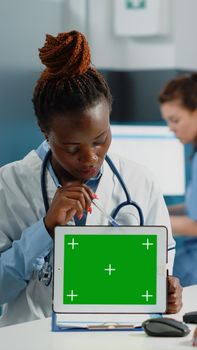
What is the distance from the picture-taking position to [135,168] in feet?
6.70

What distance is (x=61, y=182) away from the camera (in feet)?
6.42

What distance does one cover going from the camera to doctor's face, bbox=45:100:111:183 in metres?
1.80

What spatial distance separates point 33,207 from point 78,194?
21 centimetres

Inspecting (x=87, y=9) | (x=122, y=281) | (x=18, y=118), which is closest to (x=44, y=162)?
(x=122, y=281)

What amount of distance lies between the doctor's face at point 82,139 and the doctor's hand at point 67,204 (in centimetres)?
5

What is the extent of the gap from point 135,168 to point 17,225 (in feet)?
0.96

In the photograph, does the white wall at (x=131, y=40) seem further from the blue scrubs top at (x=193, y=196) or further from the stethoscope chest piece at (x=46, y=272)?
the stethoscope chest piece at (x=46, y=272)

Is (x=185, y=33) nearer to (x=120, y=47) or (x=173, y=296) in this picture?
(x=120, y=47)

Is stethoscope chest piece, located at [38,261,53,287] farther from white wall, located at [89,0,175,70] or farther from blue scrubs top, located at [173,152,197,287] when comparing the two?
white wall, located at [89,0,175,70]

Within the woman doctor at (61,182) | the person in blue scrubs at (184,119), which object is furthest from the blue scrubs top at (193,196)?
the woman doctor at (61,182)

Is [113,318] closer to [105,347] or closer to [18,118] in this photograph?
[105,347]

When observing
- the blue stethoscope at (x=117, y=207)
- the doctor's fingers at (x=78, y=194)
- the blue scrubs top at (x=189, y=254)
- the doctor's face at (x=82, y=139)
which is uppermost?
the doctor's face at (x=82, y=139)

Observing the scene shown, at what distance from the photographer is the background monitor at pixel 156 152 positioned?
12.6 feet

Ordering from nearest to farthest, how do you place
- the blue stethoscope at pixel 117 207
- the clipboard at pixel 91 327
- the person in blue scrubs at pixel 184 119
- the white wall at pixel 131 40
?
the clipboard at pixel 91 327 < the blue stethoscope at pixel 117 207 < the person in blue scrubs at pixel 184 119 < the white wall at pixel 131 40
